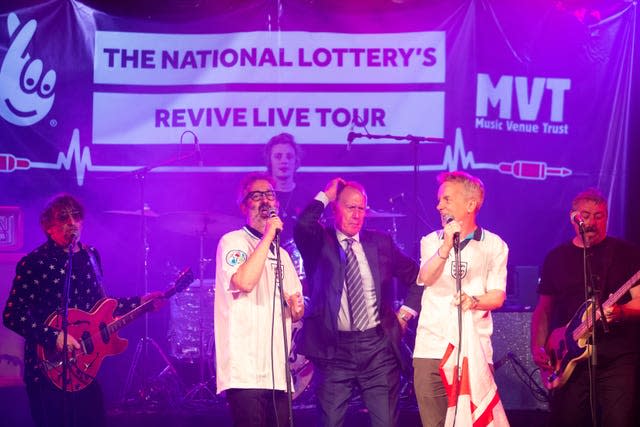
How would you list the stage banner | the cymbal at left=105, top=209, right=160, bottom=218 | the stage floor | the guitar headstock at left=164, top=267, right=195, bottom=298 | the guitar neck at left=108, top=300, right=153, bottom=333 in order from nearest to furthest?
the guitar neck at left=108, top=300, right=153, bottom=333 → the guitar headstock at left=164, top=267, right=195, bottom=298 → the stage floor → the cymbal at left=105, top=209, right=160, bottom=218 → the stage banner

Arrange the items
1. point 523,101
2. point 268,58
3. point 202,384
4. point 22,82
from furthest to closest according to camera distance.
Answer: point 523,101
point 268,58
point 22,82
point 202,384

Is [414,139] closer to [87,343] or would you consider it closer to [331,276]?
[331,276]

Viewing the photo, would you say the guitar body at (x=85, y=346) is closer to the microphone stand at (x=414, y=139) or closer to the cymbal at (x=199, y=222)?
the cymbal at (x=199, y=222)

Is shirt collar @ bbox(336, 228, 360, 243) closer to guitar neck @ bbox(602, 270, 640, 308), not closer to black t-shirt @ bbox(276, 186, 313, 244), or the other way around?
guitar neck @ bbox(602, 270, 640, 308)

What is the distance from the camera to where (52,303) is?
6070mm

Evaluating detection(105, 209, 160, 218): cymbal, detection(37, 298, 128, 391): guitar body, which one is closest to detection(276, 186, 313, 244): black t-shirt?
detection(105, 209, 160, 218): cymbal

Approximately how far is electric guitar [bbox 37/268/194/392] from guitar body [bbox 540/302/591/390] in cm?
306

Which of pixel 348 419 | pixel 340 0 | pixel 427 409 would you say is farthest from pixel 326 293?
pixel 340 0

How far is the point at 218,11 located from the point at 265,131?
131cm

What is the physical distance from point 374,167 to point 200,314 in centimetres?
234

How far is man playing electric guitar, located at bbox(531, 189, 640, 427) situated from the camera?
592 cm

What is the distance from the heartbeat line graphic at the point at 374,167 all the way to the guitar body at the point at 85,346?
2483mm

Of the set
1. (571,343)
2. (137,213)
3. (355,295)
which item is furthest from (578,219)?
(137,213)

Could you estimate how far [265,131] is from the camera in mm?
8641
